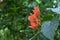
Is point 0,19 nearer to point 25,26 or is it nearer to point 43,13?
point 25,26

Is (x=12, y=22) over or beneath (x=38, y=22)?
beneath

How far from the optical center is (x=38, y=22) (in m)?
1.03

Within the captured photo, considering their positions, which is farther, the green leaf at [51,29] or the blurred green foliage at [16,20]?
the blurred green foliage at [16,20]

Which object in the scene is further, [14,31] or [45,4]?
[14,31]

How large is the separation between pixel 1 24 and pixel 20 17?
17cm

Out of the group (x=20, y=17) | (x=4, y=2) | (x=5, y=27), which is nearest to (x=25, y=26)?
(x=20, y=17)

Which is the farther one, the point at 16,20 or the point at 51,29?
the point at 16,20

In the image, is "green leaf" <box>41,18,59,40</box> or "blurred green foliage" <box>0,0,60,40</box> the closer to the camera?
"green leaf" <box>41,18,59,40</box>

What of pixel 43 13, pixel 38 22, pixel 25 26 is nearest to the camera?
pixel 38 22

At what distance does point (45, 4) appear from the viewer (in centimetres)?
149

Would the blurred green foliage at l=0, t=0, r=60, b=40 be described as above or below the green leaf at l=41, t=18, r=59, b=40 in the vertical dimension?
below

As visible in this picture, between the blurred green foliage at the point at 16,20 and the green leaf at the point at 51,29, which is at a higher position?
the green leaf at the point at 51,29

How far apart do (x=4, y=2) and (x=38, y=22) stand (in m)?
0.86

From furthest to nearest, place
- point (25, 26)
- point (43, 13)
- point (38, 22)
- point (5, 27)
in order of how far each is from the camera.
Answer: point (5, 27), point (25, 26), point (43, 13), point (38, 22)
